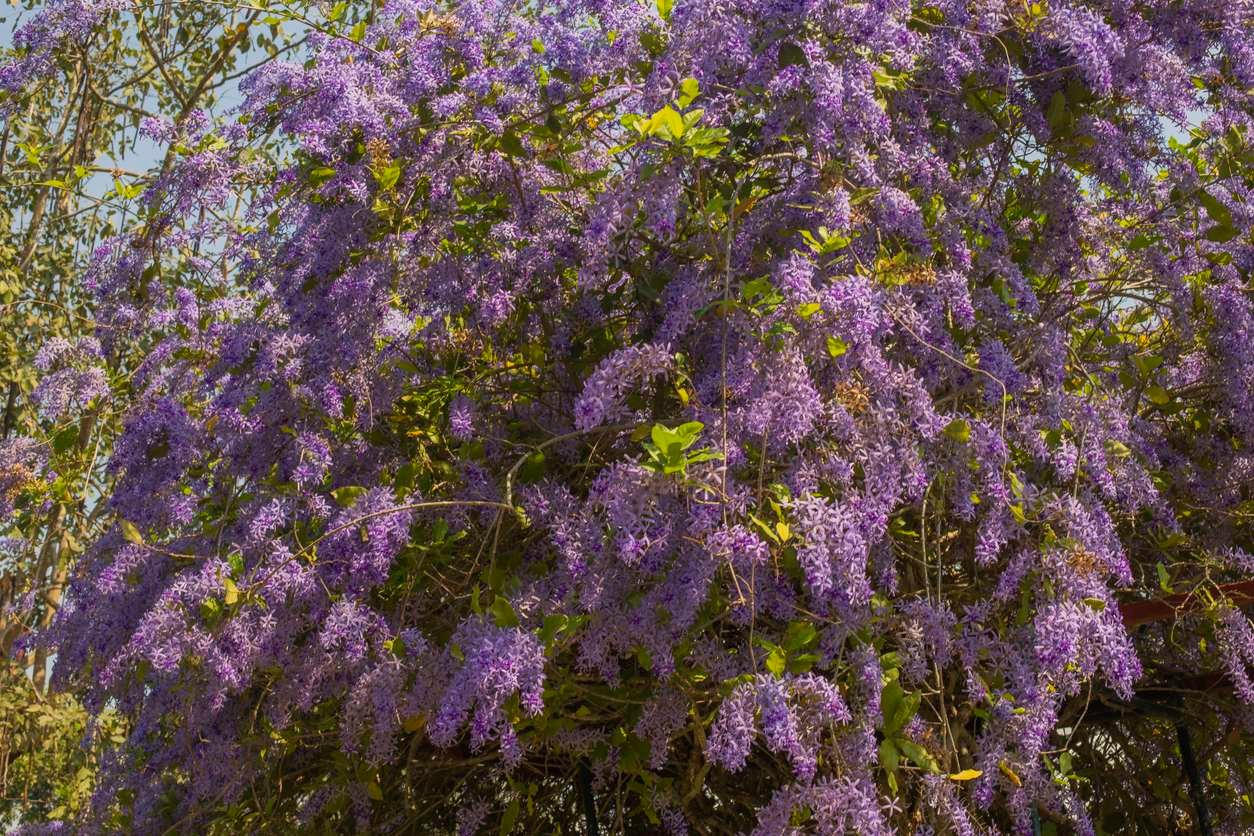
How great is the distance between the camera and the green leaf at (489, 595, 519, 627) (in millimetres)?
2242

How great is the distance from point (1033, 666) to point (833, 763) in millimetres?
374

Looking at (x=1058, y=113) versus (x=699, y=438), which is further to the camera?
(x=1058, y=113)

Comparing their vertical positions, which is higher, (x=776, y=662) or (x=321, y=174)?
(x=321, y=174)

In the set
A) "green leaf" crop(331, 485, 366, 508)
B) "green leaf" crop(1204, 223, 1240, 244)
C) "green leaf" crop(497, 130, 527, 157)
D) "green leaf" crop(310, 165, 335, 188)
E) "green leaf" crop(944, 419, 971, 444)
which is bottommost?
"green leaf" crop(331, 485, 366, 508)

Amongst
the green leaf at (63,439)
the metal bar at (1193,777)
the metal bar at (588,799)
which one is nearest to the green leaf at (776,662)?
the metal bar at (588,799)

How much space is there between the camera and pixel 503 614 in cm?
224

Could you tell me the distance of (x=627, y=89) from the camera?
9.07ft

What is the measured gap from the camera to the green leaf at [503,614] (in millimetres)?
2242

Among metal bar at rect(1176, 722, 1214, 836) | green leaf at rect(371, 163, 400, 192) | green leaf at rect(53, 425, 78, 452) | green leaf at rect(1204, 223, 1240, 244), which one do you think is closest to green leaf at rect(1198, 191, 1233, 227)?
green leaf at rect(1204, 223, 1240, 244)

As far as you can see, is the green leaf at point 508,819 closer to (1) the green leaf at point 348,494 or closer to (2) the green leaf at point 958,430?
(1) the green leaf at point 348,494

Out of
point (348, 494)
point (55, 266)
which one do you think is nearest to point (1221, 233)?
point (348, 494)

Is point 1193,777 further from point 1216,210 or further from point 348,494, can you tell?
point 348,494

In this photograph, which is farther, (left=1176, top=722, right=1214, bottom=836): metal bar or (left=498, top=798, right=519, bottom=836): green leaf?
(left=1176, top=722, right=1214, bottom=836): metal bar

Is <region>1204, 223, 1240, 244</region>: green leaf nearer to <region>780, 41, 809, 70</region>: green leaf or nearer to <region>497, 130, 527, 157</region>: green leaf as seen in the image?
<region>780, 41, 809, 70</region>: green leaf
